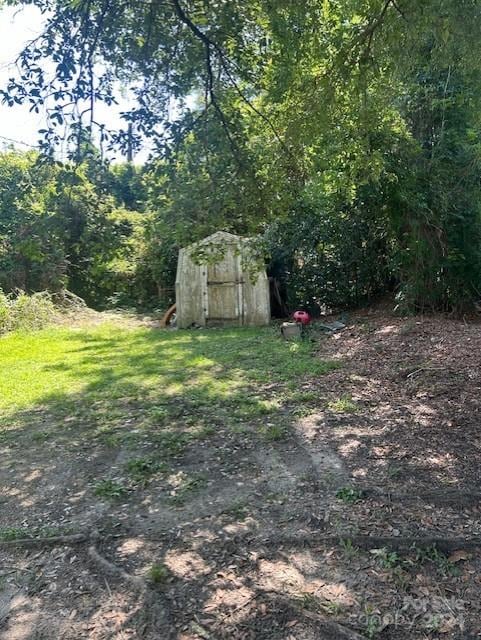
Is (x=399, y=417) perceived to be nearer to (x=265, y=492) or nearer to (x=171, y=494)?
(x=265, y=492)

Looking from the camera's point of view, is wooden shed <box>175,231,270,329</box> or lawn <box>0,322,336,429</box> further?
wooden shed <box>175,231,270,329</box>

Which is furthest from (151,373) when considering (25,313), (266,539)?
(25,313)

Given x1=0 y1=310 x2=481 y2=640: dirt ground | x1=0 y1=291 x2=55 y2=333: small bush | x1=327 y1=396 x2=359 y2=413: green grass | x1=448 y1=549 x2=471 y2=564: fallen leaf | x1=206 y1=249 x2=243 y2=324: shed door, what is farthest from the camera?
x1=206 y1=249 x2=243 y2=324: shed door

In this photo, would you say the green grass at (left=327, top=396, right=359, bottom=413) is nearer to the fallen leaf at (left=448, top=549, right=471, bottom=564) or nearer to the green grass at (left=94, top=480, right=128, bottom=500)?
the green grass at (left=94, top=480, right=128, bottom=500)

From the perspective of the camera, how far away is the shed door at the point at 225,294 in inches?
450

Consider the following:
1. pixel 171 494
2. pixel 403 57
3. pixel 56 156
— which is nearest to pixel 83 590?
pixel 171 494

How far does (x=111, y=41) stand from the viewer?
3.73 metres

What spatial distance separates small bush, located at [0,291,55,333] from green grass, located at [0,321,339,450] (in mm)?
1356

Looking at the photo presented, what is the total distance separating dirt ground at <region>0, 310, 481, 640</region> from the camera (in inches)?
83.2

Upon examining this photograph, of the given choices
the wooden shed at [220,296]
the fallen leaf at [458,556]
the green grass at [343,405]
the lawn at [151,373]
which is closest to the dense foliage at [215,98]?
the lawn at [151,373]

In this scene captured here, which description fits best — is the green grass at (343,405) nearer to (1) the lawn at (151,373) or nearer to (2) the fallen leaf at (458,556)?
(1) the lawn at (151,373)

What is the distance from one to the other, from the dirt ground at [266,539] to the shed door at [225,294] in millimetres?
6936

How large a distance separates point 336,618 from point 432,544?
733 millimetres

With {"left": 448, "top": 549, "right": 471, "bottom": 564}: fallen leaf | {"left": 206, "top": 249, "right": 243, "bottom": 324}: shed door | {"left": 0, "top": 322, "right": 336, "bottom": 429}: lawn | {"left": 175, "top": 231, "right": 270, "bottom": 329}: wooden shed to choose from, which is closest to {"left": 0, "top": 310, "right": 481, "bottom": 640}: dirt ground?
{"left": 448, "top": 549, "right": 471, "bottom": 564}: fallen leaf
